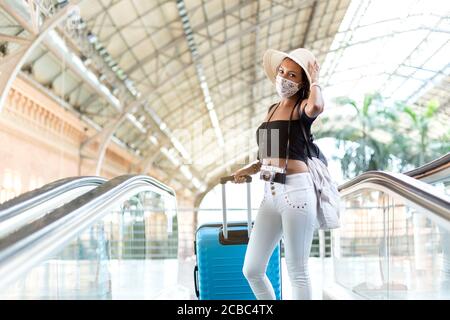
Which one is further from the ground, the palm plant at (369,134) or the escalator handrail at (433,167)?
the palm plant at (369,134)

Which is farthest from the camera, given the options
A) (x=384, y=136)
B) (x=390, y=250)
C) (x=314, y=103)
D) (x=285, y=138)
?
(x=384, y=136)

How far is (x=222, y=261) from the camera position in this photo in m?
4.13

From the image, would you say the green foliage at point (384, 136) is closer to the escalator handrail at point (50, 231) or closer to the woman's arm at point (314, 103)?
the woman's arm at point (314, 103)

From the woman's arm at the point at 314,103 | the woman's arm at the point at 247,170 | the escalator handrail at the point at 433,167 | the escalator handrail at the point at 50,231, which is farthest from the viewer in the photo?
the escalator handrail at the point at 433,167

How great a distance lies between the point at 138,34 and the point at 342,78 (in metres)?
18.1

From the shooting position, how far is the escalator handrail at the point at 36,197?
224cm

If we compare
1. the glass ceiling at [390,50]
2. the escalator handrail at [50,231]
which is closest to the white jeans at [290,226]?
the escalator handrail at [50,231]

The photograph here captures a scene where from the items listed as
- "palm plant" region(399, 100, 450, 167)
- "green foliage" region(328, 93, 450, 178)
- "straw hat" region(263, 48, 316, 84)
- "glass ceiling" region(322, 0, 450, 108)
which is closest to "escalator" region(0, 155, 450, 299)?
"straw hat" region(263, 48, 316, 84)

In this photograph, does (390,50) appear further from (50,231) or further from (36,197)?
(50,231)

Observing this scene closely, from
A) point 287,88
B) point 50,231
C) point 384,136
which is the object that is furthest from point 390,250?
point 384,136

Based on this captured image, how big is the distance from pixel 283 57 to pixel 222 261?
1.51m

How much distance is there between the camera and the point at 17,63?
1318cm

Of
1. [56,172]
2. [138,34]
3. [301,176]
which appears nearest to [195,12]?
[138,34]

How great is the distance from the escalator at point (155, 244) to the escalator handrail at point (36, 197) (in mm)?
21
